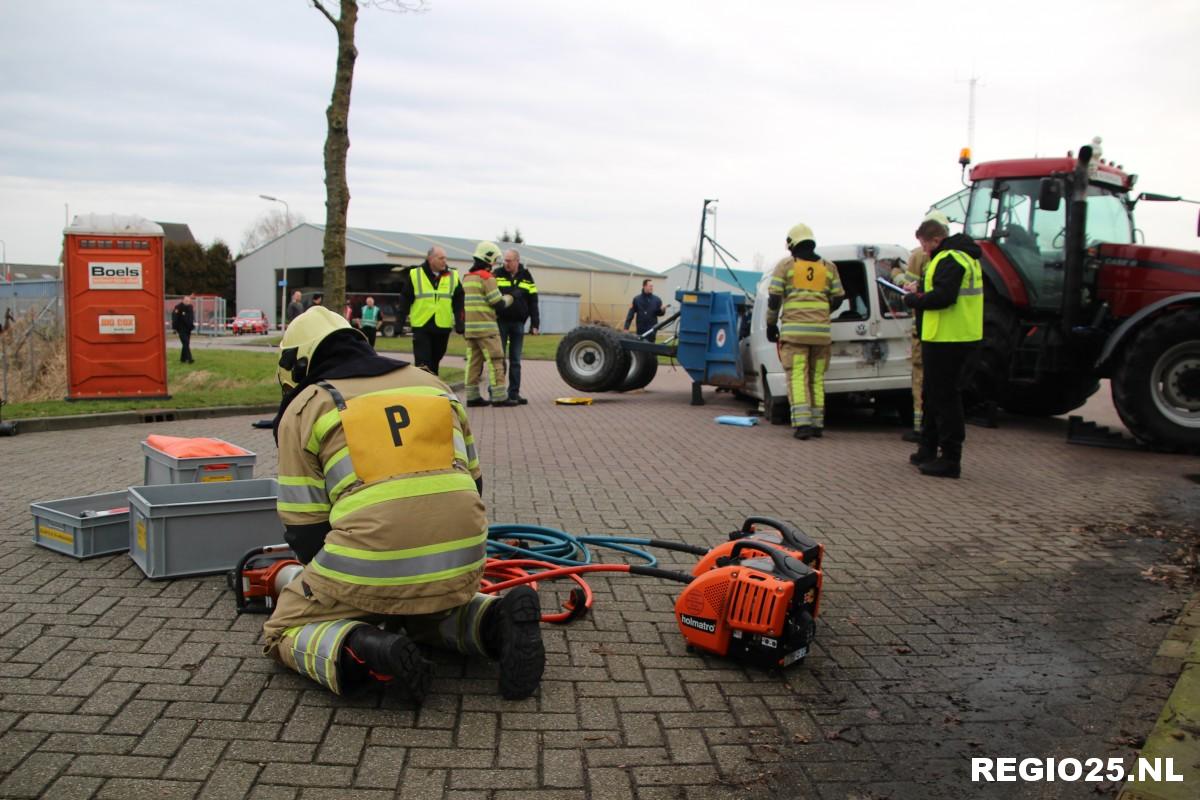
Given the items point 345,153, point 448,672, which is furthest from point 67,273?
point 448,672

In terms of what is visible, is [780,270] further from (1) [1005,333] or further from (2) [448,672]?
(2) [448,672]

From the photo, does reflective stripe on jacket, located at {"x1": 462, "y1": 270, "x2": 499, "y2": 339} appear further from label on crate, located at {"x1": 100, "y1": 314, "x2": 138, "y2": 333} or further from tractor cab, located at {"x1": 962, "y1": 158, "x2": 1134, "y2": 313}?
tractor cab, located at {"x1": 962, "y1": 158, "x2": 1134, "y2": 313}

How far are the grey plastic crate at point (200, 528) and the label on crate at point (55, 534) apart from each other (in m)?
0.31

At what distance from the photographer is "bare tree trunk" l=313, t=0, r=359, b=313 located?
503 inches

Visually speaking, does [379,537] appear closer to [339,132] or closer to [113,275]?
[339,132]

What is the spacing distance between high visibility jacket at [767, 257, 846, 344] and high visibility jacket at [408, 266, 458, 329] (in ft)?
13.5

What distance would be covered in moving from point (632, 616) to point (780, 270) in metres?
Result: 6.73

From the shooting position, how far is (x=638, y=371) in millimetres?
15094

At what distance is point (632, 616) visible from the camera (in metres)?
4.66

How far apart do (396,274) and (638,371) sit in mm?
40051

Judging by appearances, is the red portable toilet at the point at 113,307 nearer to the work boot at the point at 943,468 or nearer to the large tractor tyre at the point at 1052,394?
the work boot at the point at 943,468

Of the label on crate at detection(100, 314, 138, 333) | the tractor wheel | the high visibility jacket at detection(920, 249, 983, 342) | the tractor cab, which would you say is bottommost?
the tractor wheel

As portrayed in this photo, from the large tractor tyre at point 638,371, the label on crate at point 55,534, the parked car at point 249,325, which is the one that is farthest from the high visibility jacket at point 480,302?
Result: the parked car at point 249,325

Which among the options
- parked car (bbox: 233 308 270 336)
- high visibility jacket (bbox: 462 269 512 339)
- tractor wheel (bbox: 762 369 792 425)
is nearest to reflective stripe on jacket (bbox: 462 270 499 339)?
high visibility jacket (bbox: 462 269 512 339)
